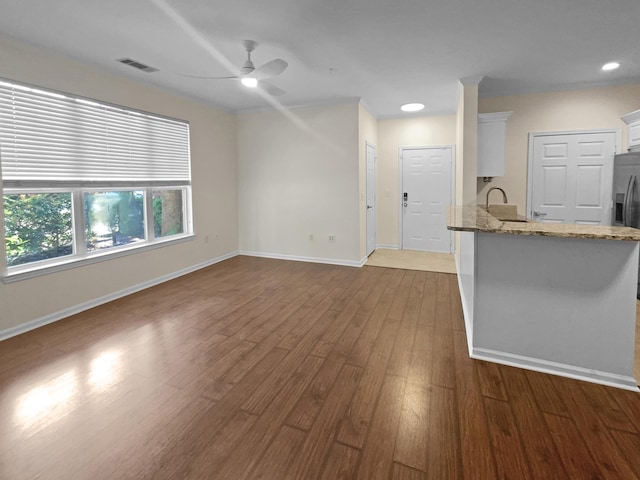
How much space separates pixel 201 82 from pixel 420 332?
4.01 meters

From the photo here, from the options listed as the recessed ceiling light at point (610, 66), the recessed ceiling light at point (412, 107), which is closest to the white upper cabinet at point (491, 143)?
the recessed ceiling light at point (610, 66)

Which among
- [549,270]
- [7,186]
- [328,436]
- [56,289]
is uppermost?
[7,186]

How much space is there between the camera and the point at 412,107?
5.81 m

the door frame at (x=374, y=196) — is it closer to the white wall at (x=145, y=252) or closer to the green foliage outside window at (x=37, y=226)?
the white wall at (x=145, y=252)

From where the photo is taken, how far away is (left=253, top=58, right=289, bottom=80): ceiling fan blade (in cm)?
300

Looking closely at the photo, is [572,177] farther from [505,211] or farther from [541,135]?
[505,211]

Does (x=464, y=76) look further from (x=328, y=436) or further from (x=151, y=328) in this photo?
(x=151, y=328)

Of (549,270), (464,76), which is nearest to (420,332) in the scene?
(549,270)

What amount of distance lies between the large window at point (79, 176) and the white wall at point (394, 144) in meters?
3.71

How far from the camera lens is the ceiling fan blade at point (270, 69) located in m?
3.00

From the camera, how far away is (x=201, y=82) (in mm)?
4418

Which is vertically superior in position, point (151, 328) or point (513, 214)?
point (513, 214)

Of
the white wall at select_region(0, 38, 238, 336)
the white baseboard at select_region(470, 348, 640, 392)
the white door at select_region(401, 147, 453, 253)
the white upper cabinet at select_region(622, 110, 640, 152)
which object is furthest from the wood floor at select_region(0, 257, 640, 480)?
the white door at select_region(401, 147, 453, 253)

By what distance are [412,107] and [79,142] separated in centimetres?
484
